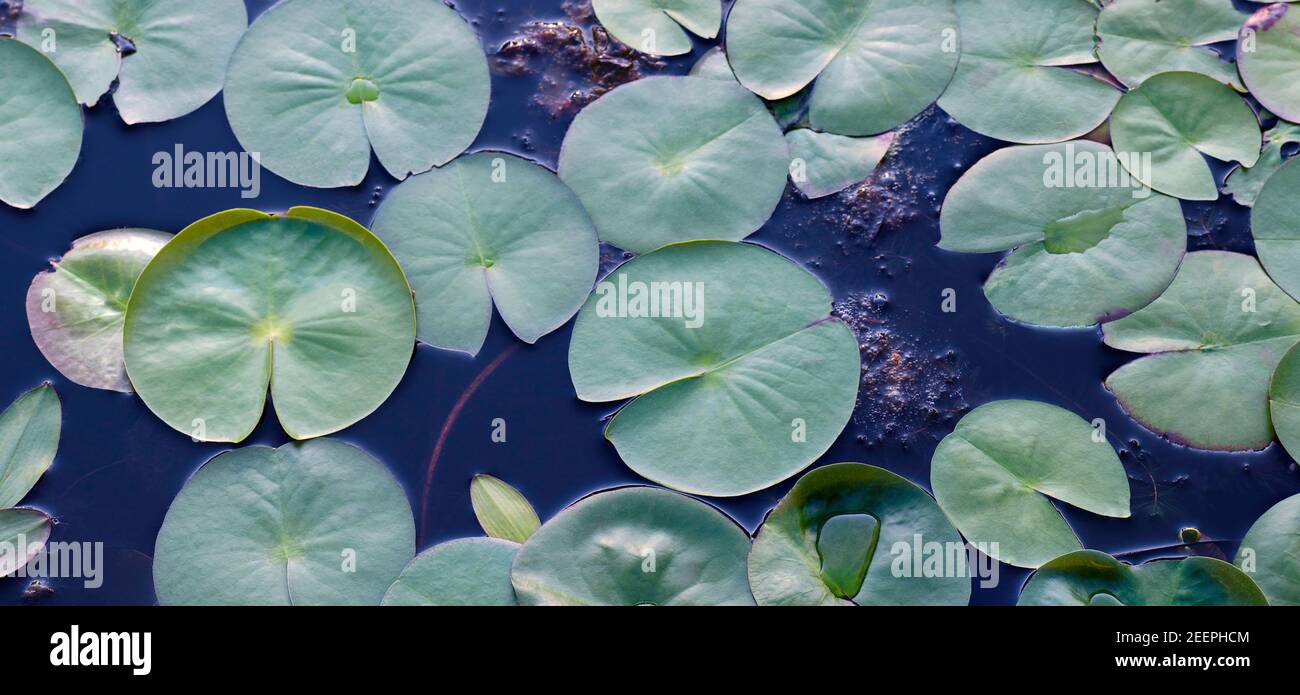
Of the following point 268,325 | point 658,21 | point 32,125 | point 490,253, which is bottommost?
point 268,325

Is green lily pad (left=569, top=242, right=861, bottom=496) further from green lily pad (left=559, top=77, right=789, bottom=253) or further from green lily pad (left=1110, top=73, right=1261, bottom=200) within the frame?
green lily pad (left=1110, top=73, right=1261, bottom=200)

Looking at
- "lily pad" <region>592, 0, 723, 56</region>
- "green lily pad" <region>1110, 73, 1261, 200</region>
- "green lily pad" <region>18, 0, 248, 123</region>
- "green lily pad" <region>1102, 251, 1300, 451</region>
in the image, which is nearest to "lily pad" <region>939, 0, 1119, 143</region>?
"green lily pad" <region>1110, 73, 1261, 200</region>

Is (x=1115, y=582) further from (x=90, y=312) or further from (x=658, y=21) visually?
(x=90, y=312)

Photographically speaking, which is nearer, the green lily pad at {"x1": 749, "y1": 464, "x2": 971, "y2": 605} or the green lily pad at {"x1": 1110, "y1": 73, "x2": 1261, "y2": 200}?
the green lily pad at {"x1": 749, "y1": 464, "x2": 971, "y2": 605}

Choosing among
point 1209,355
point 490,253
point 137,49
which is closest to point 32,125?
point 137,49
